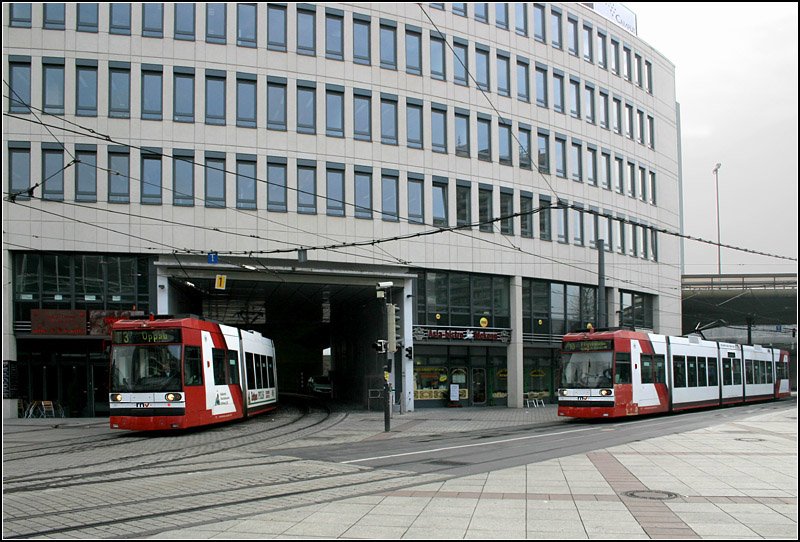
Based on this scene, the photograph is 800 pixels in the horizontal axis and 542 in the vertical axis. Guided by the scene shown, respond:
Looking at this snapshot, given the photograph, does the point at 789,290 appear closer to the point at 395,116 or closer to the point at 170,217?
the point at 395,116

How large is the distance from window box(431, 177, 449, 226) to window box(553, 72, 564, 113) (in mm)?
9411

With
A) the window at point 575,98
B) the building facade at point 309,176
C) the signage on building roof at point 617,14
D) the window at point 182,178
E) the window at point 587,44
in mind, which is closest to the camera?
the building facade at point 309,176

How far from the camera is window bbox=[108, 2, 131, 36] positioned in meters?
32.0

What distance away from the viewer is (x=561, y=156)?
42406 mm

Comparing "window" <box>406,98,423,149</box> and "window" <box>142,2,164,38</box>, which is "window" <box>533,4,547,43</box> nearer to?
"window" <box>406,98,423,149</box>

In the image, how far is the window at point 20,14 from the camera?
31.5 metres

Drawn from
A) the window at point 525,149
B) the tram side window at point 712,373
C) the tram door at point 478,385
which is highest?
the window at point 525,149

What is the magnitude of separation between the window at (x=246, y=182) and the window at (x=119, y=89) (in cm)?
484

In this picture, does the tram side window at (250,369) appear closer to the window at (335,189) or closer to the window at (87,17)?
the window at (335,189)

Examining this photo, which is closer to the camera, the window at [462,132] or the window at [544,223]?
the window at [462,132]

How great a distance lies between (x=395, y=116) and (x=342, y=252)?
7014 mm

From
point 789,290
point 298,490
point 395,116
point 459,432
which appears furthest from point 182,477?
point 789,290

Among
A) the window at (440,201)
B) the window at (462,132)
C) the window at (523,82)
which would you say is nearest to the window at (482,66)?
the window at (462,132)

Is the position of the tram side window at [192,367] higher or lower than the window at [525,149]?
lower
